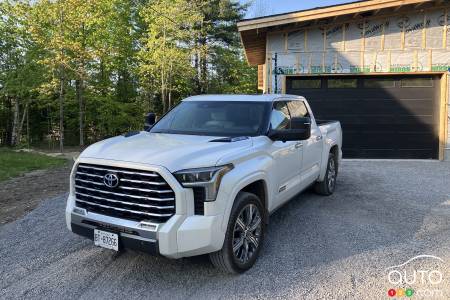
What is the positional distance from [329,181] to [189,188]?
4.28 m

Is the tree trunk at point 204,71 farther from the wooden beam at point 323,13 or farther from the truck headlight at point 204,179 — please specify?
the truck headlight at point 204,179

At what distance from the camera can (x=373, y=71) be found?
11.5 m

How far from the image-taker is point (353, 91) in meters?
11.8

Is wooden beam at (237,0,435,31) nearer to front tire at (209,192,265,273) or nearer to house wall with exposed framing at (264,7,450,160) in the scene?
house wall with exposed framing at (264,7,450,160)

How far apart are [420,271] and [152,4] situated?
83.7 ft

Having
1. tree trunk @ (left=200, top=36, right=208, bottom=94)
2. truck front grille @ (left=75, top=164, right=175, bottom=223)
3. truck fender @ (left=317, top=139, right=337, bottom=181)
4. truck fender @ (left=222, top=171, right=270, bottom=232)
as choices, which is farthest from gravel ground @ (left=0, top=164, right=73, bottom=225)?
tree trunk @ (left=200, top=36, right=208, bottom=94)

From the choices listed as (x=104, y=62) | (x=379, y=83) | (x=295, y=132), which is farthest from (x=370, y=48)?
(x=104, y=62)

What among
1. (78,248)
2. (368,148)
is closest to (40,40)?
(368,148)

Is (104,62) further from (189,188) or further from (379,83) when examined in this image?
(189,188)

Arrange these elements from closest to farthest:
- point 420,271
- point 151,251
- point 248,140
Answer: point 151,251
point 420,271
point 248,140

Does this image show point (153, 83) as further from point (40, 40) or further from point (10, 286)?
point (10, 286)

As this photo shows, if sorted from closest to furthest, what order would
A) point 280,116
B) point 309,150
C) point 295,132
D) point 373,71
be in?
point 295,132 < point 280,116 < point 309,150 < point 373,71

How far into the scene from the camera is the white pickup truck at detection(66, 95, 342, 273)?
10.8 ft
